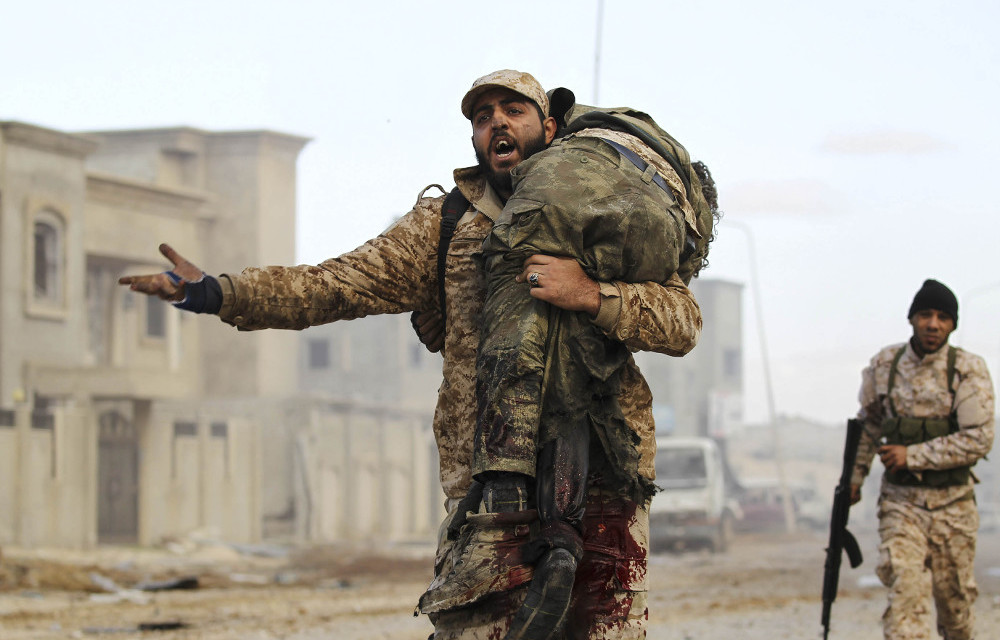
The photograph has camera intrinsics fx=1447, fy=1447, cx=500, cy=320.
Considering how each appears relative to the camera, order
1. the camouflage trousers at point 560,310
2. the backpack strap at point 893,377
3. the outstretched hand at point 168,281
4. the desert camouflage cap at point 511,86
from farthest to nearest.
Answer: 1. the backpack strap at point 893,377
2. the desert camouflage cap at point 511,86
3. the outstretched hand at point 168,281
4. the camouflage trousers at point 560,310

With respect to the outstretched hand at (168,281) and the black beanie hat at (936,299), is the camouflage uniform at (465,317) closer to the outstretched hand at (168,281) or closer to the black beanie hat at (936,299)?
the outstretched hand at (168,281)

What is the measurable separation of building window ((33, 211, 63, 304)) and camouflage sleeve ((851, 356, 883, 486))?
27.3 metres

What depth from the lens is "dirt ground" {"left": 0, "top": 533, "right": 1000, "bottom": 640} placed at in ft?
38.6

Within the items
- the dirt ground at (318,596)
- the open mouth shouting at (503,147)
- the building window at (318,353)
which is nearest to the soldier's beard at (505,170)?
the open mouth shouting at (503,147)

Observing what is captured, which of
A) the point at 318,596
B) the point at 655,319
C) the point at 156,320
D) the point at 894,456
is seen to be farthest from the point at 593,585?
the point at 156,320

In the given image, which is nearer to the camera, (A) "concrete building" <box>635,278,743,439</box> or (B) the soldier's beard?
(B) the soldier's beard

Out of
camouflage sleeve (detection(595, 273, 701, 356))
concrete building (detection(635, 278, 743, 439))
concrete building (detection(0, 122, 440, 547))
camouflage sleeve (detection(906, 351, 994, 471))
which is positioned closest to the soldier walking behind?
camouflage sleeve (detection(906, 351, 994, 471))

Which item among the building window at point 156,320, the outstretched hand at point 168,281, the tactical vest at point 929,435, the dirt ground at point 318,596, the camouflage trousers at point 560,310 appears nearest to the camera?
the camouflage trousers at point 560,310

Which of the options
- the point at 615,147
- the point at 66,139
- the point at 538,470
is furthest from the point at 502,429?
A: the point at 66,139

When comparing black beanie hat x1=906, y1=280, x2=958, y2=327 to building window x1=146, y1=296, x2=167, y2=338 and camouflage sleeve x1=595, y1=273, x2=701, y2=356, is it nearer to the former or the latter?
camouflage sleeve x1=595, y1=273, x2=701, y2=356

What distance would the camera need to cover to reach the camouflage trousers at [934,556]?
746 centimetres

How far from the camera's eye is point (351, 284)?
4.23 meters

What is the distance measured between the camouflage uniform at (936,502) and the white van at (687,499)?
2005 cm

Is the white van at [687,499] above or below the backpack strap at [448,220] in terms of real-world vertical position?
below
